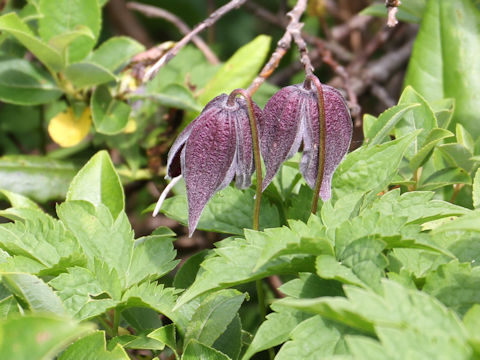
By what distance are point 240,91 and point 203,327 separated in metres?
0.40

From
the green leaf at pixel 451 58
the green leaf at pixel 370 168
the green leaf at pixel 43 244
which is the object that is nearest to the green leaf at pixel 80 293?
the green leaf at pixel 43 244

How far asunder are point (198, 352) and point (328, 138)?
43 cm

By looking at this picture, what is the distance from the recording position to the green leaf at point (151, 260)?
1.10 m

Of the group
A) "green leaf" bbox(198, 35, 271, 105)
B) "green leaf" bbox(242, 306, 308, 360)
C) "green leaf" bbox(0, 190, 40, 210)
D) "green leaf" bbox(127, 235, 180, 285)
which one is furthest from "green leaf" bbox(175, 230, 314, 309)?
"green leaf" bbox(198, 35, 271, 105)

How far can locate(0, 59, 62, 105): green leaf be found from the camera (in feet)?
5.53

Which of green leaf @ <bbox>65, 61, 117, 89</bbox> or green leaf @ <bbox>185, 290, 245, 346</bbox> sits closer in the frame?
green leaf @ <bbox>185, 290, 245, 346</bbox>

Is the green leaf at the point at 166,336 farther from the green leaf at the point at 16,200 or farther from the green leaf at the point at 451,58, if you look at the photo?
the green leaf at the point at 451,58

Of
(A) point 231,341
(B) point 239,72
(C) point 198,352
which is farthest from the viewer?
(B) point 239,72

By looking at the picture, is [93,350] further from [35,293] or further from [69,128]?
[69,128]

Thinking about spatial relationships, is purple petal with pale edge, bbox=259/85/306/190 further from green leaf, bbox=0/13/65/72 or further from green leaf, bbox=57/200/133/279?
green leaf, bbox=0/13/65/72

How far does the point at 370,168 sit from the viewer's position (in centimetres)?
114

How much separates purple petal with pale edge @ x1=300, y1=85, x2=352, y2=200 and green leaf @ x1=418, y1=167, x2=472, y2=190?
246 millimetres

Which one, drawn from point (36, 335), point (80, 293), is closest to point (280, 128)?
point (80, 293)

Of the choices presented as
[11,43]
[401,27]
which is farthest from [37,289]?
[401,27]
